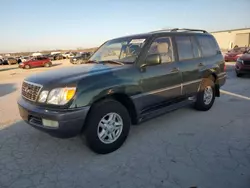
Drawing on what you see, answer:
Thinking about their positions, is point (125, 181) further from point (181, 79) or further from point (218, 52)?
point (218, 52)

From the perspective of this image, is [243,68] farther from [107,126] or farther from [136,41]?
[107,126]

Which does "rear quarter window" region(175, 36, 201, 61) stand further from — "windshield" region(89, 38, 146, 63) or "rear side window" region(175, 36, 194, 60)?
"windshield" region(89, 38, 146, 63)

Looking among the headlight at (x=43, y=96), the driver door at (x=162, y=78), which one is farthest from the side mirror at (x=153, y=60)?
the headlight at (x=43, y=96)

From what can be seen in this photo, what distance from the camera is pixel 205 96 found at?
214 inches

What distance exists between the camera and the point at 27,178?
2930 millimetres

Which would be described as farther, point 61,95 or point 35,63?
point 35,63

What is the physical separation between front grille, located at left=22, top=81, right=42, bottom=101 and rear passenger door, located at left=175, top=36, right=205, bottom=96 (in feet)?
8.98

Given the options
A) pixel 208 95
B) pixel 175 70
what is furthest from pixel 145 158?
pixel 208 95

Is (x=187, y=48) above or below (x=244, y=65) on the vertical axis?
above

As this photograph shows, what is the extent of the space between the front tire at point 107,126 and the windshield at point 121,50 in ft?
3.08

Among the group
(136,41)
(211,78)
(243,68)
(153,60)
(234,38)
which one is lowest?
(243,68)

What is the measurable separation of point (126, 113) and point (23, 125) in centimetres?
253

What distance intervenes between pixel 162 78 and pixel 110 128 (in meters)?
1.36

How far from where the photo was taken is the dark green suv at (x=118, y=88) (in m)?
3.12
